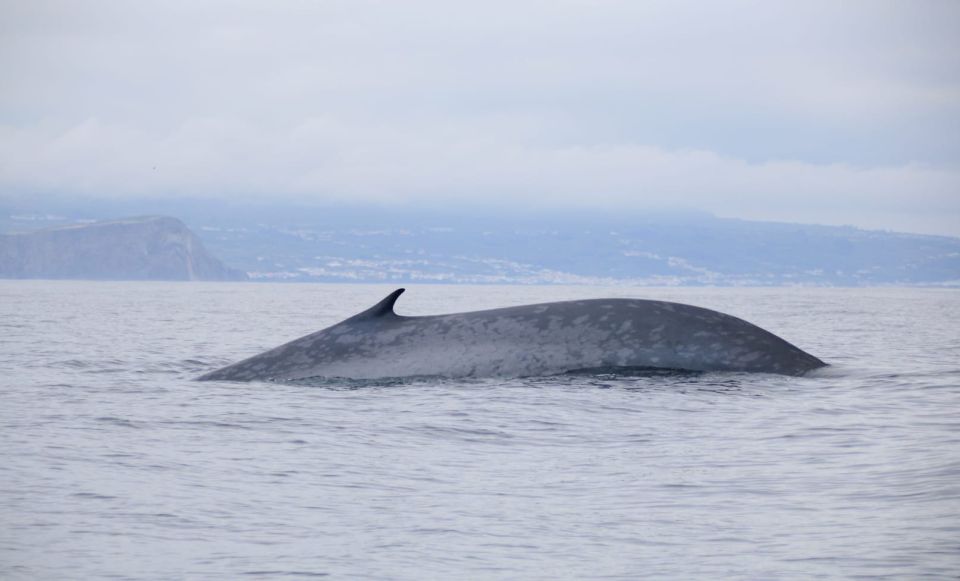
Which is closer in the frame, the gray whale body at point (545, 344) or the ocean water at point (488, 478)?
the ocean water at point (488, 478)

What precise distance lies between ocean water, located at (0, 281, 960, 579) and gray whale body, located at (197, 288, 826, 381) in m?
0.28

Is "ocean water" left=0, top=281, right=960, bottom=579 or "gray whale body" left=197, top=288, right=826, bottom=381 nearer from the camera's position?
"ocean water" left=0, top=281, right=960, bottom=579

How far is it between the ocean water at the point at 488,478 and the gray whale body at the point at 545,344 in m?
0.28

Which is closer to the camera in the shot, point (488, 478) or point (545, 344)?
point (488, 478)

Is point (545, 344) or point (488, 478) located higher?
point (545, 344)

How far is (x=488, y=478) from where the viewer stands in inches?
396

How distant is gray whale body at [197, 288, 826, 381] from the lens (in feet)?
50.0

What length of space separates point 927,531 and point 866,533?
367mm

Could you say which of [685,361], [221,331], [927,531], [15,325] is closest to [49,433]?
[685,361]

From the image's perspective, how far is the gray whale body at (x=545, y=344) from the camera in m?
15.2

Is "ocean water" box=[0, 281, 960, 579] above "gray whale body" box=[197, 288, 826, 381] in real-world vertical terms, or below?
below

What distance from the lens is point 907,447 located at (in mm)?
11039

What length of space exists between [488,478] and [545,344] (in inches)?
226

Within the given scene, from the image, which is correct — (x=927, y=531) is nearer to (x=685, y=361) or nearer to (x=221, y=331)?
(x=685, y=361)
